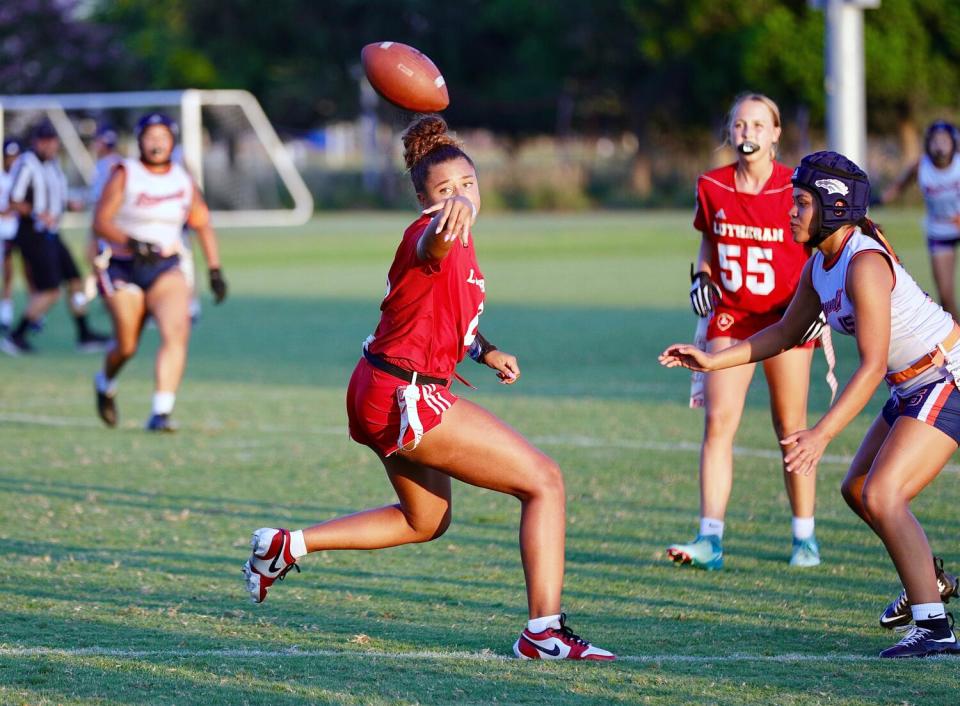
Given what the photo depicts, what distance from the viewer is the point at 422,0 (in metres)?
53.8

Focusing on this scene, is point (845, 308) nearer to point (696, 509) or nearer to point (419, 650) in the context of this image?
point (419, 650)

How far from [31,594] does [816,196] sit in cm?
381

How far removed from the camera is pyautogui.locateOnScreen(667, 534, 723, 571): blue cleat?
7.14m

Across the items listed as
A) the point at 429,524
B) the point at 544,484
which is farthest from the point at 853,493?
the point at 429,524

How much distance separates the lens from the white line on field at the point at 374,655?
18.0 ft

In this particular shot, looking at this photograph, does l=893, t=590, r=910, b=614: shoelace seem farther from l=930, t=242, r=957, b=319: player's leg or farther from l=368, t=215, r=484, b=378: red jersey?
l=930, t=242, r=957, b=319: player's leg

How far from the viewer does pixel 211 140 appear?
55.4 metres

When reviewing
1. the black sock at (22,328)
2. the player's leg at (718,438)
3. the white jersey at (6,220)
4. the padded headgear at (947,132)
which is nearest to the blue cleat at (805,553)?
the player's leg at (718,438)

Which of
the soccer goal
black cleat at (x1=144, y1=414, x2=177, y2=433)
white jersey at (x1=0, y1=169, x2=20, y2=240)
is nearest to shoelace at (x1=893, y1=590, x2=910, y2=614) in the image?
black cleat at (x1=144, y1=414, x2=177, y2=433)

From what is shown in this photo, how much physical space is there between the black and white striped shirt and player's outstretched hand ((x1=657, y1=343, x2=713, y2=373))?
1335 centimetres

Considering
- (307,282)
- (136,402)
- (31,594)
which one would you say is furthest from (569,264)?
(31,594)

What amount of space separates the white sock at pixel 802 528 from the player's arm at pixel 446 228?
2.92 meters

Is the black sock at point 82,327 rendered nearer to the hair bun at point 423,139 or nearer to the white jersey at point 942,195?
the white jersey at point 942,195

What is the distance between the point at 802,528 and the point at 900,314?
1962mm
